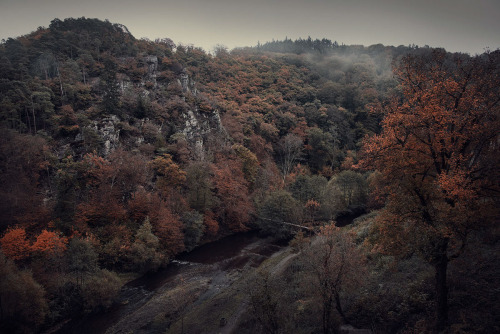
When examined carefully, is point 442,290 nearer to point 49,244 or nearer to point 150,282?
point 150,282

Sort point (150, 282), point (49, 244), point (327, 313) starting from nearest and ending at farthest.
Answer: point (327, 313) < point (49, 244) < point (150, 282)

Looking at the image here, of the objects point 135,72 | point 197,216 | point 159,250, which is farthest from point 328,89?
point 159,250

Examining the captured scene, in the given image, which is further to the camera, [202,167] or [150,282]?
[202,167]

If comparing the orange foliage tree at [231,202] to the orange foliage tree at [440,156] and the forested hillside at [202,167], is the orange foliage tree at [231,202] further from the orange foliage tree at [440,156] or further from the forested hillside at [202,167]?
the orange foliage tree at [440,156]

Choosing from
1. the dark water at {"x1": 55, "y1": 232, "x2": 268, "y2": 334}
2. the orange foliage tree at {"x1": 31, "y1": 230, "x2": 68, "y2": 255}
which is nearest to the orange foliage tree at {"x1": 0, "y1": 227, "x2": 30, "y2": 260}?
the orange foliage tree at {"x1": 31, "y1": 230, "x2": 68, "y2": 255}

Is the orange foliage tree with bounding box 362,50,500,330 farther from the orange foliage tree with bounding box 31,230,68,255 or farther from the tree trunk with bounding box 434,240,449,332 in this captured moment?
the orange foliage tree with bounding box 31,230,68,255

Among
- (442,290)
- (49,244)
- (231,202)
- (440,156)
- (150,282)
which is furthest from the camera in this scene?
(231,202)

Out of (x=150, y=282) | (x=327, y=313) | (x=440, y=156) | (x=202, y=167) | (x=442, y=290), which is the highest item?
(x=440, y=156)

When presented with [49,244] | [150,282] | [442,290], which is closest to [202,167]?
[150,282]
